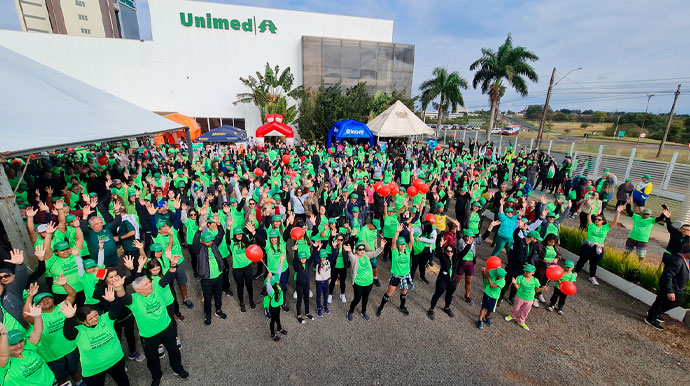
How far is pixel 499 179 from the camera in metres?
14.9

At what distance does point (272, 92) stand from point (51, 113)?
20.7m

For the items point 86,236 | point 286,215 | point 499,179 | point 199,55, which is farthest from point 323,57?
point 86,236

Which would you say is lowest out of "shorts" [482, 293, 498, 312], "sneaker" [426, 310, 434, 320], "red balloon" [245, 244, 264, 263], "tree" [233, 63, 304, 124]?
"sneaker" [426, 310, 434, 320]

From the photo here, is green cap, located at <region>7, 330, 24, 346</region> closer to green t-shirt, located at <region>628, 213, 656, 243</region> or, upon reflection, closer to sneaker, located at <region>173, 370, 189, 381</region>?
sneaker, located at <region>173, 370, 189, 381</region>

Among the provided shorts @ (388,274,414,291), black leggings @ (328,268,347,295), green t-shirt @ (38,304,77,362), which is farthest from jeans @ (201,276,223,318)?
shorts @ (388,274,414,291)

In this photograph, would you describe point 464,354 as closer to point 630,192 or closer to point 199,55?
point 630,192

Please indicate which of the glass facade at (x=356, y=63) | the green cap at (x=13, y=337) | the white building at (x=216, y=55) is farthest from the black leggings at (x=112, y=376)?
the glass facade at (x=356, y=63)

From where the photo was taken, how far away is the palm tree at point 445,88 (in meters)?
30.0

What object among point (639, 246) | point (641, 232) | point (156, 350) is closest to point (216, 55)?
point (156, 350)

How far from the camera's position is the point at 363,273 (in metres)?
5.53

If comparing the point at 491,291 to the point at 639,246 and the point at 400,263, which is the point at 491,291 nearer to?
the point at 400,263

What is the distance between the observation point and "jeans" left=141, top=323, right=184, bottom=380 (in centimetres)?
404

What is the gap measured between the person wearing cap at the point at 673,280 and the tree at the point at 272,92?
2531 cm

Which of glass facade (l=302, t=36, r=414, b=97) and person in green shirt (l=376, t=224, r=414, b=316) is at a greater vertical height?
glass facade (l=302, t=36, r=414, b=97)
